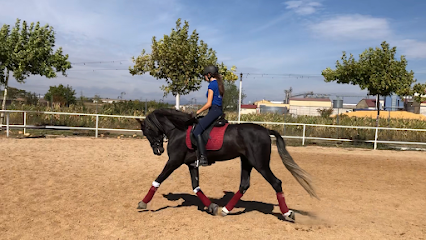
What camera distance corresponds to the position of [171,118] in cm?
501

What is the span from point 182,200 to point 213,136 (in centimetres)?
164

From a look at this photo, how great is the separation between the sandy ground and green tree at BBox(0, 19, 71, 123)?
5.90 m

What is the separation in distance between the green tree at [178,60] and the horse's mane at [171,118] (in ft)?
39.7

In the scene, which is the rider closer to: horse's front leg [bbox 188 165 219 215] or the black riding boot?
the black riding boot

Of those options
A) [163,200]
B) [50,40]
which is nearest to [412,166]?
[163,200]

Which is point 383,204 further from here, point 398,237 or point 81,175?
point 81,175

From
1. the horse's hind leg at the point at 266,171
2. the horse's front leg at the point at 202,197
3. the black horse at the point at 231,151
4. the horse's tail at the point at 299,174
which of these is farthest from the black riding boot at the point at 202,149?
the horse's tail at the point at 299,174

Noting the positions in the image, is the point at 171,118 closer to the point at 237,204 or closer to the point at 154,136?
the point at 154,136

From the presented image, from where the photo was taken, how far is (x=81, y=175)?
703 cm

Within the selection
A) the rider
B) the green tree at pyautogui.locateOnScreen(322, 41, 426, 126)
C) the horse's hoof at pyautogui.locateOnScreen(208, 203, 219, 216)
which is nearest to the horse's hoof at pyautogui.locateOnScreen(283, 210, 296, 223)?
the horse's hoof at pyautogui.locateOnScreen(208, 203, 219, 216)

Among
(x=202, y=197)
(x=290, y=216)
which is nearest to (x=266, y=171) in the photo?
(x=290, y=216)

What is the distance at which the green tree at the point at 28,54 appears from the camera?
548 inches

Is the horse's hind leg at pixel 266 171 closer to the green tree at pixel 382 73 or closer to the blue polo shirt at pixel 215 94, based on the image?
the blue polo shirt at pixel 215 94

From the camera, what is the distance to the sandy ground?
401cm
